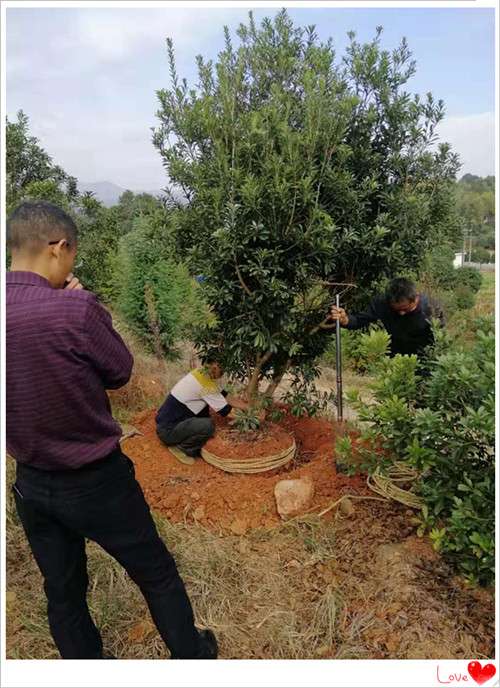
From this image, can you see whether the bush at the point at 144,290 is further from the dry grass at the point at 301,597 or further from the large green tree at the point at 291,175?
the dry grass at the point at 301,597

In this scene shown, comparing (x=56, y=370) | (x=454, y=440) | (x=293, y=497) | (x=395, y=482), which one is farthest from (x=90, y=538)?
(x=395, y=482)

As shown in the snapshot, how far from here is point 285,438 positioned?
4457 mm

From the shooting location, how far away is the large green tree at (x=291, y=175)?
335 cm

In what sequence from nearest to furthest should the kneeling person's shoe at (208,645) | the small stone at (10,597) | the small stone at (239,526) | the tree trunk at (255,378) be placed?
1. the kneeling person's shoe at (208,645)
2. the small stone at (10,597)
3. the small stone at (239,526)
4. the tree trunk at (255,378)

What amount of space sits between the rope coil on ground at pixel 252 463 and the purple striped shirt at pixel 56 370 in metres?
2.10

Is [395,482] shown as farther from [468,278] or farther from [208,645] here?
[468,278]

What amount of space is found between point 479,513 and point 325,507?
133 cm

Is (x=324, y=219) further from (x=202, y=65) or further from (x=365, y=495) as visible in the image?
(x=365, y=495)

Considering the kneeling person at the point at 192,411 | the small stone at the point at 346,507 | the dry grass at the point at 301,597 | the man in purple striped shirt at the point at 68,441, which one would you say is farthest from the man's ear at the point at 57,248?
the small stone at the point at 346,507

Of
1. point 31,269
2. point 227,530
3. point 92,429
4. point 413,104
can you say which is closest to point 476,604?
point 227,530

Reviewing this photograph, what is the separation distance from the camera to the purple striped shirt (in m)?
2.00

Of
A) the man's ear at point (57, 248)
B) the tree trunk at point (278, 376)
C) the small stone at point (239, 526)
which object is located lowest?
the small stone at point (239, 526)

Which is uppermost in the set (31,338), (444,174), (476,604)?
(444,174)

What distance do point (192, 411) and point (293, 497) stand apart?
1.33 m
